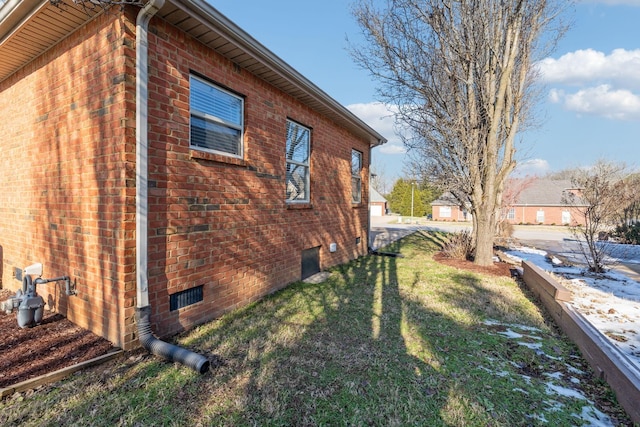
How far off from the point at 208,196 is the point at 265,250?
1.50 m

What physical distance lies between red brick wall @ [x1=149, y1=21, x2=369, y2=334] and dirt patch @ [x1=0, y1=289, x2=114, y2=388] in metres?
0.66

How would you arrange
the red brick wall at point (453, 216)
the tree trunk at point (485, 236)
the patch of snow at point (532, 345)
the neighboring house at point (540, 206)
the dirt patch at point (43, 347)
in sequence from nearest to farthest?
the dirt patch at point (43, 347)
the patch of snow at point (532, 345)
the tree trunk at point (485, 236)
the neighboring house at point (540, 206)
the red brick wall at point (453, 216)

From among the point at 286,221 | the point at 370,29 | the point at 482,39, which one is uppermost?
the point at 370,29

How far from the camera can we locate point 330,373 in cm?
277

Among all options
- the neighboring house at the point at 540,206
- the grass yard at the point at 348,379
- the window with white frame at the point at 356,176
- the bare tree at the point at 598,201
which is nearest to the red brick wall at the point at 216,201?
the grass yard at the point at 348,379

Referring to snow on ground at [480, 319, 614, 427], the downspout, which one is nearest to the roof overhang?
the downspout

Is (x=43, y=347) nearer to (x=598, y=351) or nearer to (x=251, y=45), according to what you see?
(x=251, y=45)

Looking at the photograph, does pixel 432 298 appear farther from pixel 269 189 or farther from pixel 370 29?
pixel 370 29

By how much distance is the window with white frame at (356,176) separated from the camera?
28.7ft

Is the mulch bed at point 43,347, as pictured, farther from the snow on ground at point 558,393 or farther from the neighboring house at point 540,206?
the neighboring house at point 540,206

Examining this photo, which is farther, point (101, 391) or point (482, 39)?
point (482, 39)

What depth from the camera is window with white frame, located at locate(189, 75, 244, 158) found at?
3.77m

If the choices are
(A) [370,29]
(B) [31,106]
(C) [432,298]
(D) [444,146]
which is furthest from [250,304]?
(A) [370,29]

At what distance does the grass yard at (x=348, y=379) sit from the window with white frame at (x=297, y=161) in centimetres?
245
